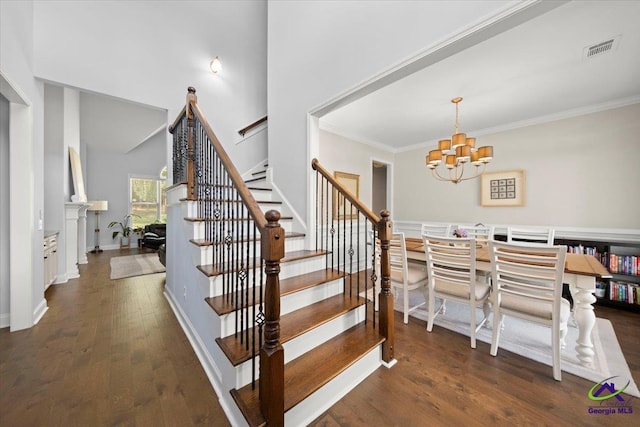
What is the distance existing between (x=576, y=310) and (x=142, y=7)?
6.10 meters

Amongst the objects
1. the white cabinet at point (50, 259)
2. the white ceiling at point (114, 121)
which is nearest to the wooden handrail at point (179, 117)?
the white ceiling at point (114, 121)

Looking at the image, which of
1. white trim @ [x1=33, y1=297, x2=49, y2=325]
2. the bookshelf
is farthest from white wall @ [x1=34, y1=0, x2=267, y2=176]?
the bookshelf

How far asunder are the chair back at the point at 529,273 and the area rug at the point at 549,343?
1.17 ft

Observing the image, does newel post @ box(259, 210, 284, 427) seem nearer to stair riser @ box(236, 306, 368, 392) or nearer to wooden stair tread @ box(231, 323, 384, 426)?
wooden stair tread @ box(231, 323, 384, 426)

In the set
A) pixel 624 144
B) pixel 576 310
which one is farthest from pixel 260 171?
pixel 624 144

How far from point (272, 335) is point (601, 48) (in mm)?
3882

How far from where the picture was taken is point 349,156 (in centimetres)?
474

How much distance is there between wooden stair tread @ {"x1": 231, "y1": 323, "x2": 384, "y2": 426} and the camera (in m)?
1.30

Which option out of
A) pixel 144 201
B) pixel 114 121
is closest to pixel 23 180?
pixel 114 121

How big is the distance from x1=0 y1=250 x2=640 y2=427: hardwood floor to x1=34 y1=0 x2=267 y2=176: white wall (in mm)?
2923

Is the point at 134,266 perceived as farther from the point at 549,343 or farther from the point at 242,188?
the point at 549,343

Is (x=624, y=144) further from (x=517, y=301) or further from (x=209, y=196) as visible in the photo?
(x=209, y=196)

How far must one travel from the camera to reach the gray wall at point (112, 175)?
709cm

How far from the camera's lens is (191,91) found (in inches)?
96.9
